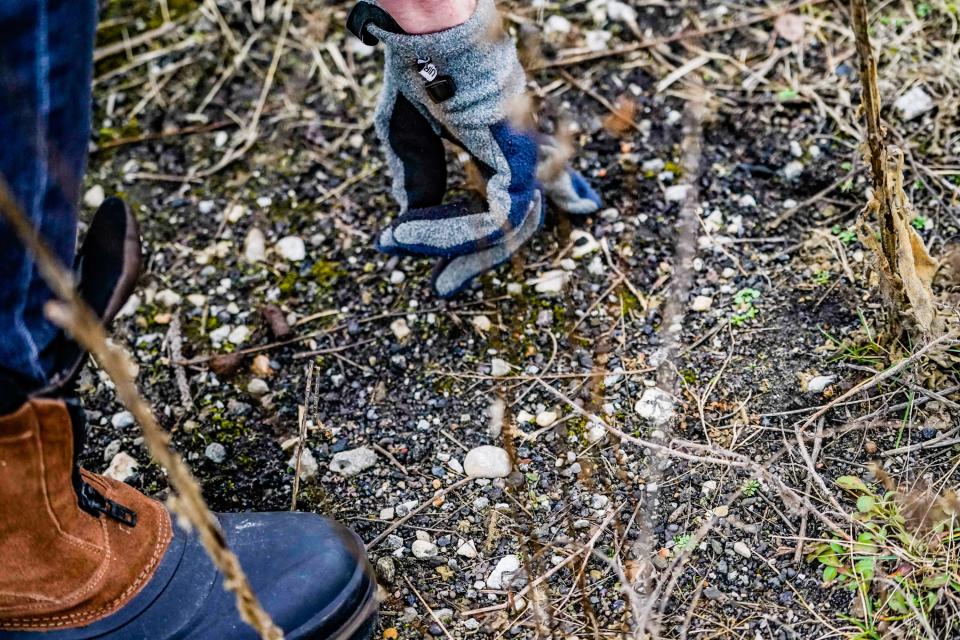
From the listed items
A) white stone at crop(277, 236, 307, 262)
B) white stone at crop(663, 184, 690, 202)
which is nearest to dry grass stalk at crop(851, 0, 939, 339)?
white stone at crop(663, 184, 690, 202)

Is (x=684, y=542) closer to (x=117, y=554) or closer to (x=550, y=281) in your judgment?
(x=550, y=281)

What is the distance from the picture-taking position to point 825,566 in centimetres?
144

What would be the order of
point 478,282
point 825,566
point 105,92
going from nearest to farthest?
point 825,566 → point 478,282 → point 105,92

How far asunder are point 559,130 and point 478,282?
0.47 m

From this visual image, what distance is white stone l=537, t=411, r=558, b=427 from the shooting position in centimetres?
169

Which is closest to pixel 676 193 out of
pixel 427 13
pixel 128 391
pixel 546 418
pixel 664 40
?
pixel 664 40

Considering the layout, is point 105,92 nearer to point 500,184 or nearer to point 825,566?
point 500,184

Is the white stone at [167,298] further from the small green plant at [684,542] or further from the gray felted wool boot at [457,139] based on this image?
the small green plant at [684,542]

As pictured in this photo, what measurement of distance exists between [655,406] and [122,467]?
1.04 metres

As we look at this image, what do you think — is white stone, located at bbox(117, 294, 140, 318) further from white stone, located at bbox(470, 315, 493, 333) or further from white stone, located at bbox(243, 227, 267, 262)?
white stone, located at bbox(470, 315, 493, 333)

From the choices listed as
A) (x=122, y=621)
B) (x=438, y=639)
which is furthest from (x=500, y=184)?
(x=122, y=621)

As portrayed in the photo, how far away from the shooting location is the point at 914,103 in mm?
1999

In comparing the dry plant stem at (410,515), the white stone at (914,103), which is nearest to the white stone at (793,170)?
the white stone at (914,103)

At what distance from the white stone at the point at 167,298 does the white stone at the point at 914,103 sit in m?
1.68
